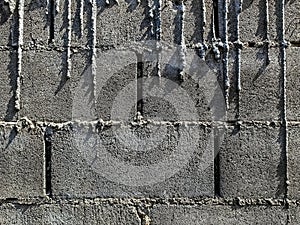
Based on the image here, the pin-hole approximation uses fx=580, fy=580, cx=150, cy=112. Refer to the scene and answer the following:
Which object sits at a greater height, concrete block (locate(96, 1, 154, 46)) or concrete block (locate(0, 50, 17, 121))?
concrete block (locate(96, 1, 154, 46))

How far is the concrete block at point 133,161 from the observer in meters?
2.53

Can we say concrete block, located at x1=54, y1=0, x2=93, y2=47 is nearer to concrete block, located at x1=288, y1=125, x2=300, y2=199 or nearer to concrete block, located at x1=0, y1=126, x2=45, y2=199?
concrete block, located at x1=0, y1=126, x2=45, y2=199

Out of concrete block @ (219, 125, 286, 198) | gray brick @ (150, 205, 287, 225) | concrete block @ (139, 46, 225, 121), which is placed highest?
concrete block @ (139, 46, 225, 121)

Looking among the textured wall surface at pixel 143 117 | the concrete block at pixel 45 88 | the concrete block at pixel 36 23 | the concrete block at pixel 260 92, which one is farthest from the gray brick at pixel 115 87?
the concrete block at pixel 260 92

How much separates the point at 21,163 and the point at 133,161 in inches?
19.2

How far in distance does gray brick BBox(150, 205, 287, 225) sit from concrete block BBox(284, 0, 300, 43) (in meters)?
0.76

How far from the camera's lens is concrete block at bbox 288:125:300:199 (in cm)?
254

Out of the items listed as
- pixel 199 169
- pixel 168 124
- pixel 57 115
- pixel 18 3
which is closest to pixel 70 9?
pixel 18 3

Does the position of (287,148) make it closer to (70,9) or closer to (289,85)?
(289,85)

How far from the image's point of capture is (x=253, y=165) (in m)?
2.54

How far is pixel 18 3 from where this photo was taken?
255 cm

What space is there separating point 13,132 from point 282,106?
118 cm

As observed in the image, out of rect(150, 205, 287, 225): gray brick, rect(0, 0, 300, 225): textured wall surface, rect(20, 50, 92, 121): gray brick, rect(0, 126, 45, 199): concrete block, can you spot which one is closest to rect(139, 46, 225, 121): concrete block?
rect(0, 0, 300, 225): textured wall surface

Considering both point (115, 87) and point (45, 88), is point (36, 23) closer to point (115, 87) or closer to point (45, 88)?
point (45, 88)
